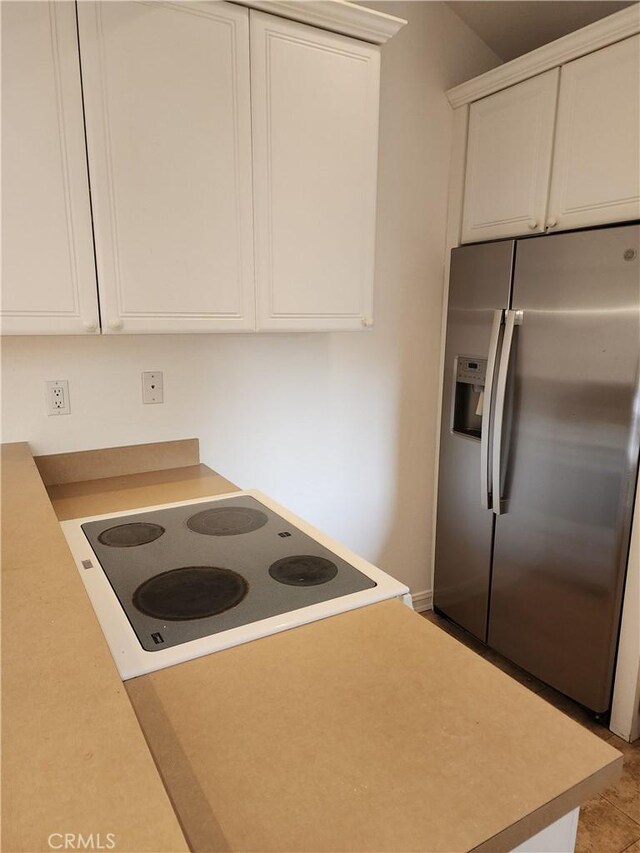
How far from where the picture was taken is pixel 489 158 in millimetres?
2299

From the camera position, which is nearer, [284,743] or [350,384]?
[284,743]

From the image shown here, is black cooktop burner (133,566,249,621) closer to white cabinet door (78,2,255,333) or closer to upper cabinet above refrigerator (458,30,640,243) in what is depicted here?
white cabinet door (78,2,255,333)

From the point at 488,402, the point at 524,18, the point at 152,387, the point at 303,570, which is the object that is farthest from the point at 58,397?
the point at 524,18

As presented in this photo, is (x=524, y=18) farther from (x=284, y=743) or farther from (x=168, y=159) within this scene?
(x=284, y=743)

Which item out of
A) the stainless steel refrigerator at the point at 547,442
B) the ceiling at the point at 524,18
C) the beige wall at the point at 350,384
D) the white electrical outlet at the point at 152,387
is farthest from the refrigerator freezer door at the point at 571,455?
the white electrical outlet at the point at 152,387

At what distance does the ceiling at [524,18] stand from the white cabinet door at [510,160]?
353mm

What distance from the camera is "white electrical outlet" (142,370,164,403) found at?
6.30 ft

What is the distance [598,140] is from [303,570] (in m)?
1.74

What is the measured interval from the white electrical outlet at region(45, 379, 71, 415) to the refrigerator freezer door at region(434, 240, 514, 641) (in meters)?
1.54

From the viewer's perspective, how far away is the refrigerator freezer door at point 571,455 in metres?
1.85

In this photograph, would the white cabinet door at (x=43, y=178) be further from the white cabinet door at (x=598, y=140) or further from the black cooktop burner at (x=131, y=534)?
the white cabinet door at (x=598, y=140)

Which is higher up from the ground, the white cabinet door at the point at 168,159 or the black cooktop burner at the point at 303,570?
the white cabinet door at the point at 168,159

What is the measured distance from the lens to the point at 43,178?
1358mm

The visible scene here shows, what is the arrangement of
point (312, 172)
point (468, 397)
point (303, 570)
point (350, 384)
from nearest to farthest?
point (303, 570), point (312, 172), point (350, 384), point (468, 397)
